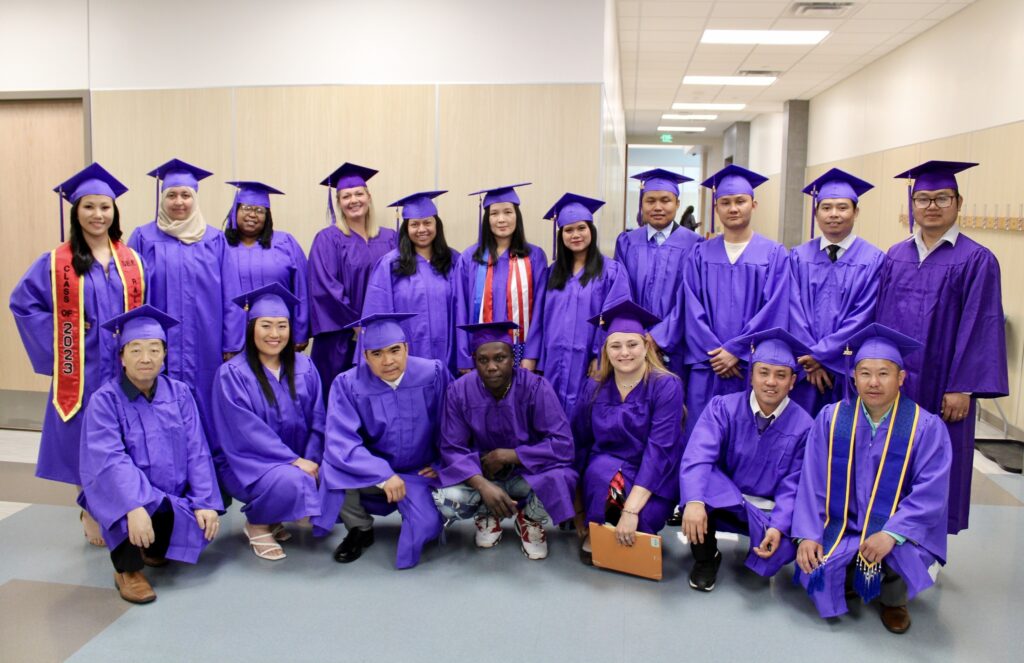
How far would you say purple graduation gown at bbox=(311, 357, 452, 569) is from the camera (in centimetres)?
346

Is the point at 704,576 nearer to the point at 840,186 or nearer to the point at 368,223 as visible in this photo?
the point at 840,186

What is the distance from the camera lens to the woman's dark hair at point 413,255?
A: 4.06m

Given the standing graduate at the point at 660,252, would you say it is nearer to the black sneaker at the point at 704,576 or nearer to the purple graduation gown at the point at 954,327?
the purple graduation gown at the point at 954,327

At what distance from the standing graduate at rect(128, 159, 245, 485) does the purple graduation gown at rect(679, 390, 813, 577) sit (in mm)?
2208

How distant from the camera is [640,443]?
3.53 m

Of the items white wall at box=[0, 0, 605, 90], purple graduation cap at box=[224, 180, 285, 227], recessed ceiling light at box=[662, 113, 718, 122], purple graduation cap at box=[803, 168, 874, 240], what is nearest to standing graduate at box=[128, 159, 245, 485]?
purple graduation cap at box=[224, 180, 285, 227]

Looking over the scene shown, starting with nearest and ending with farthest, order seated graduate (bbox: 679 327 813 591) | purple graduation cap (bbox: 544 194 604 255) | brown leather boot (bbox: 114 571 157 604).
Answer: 1. brown leather boot (bbox: 114 571 157 604)
2. seated graduate (bbox: 679 327 813 591)
3. purple graduation cap (bbox: 544 194 604 255)

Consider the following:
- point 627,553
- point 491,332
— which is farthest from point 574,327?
point 627,553

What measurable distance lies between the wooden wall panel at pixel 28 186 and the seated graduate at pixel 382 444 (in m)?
3.19

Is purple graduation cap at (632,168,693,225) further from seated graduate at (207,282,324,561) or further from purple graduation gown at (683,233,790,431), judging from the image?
seated graduate at (207,282,324,561)

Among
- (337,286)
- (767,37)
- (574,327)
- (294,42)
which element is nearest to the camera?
(574,327)

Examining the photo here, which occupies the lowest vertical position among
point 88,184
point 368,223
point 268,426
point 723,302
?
point 268,426

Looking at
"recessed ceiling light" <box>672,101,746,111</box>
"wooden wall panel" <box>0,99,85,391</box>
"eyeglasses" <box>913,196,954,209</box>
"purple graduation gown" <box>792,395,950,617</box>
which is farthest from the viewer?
"recessed ceiling light" <box>672,101,746,111</box>

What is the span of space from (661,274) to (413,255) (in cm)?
124
